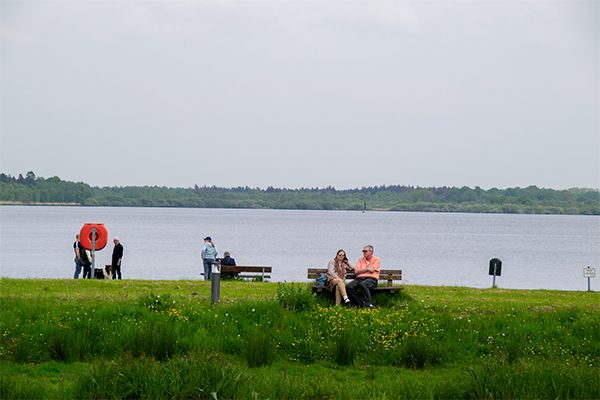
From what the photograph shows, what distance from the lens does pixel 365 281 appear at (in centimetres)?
1250

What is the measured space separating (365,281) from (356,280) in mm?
268

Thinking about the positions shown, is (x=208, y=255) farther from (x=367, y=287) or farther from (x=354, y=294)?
(x=367, y=287)

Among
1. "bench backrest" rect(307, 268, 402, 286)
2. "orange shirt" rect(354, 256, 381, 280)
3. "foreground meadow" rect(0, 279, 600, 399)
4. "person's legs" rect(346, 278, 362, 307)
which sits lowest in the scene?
"foreground meadow" rect(0, 279, 600, 399)

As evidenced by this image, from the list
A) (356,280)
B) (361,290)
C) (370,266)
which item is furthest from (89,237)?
(361,290)

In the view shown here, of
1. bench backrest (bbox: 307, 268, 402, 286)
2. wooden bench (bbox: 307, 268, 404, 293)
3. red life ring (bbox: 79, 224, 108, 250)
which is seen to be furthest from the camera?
red life ring (bbox: 79, 224, 108, 250)

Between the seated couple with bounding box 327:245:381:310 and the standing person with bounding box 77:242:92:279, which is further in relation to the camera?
the standing person with bounding box 77:242:92:279

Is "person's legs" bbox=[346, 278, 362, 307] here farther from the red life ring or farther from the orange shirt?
the red life ring

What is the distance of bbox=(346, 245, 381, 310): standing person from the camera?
1235 cm

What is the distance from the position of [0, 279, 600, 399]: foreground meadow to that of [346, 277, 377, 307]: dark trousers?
47 centimetres

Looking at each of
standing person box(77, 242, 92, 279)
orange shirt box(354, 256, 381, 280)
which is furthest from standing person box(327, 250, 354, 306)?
standing person box(77, 242, 92, 279)

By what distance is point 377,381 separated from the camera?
8.26 metres

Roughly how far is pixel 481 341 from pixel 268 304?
3.75m

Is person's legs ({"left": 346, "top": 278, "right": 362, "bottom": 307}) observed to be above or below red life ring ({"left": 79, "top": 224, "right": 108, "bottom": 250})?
below

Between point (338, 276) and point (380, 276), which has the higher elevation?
point (338, 276)
